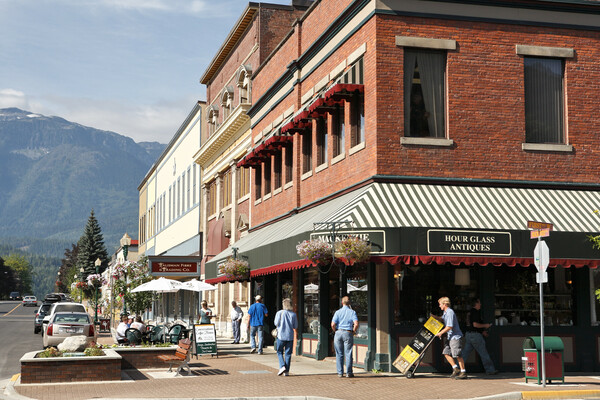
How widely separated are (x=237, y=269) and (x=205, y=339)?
2.74m

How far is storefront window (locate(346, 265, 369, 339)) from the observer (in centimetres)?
1972

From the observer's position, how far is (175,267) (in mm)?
39438

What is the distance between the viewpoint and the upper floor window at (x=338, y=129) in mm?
23125

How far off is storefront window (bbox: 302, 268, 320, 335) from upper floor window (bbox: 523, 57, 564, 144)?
7483 millimetres

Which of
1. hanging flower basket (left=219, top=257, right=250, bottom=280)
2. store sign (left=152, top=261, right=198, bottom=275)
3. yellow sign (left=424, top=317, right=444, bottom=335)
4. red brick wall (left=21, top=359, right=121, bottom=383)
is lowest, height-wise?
red brick wall (left=21, top=359, right=121, bottom=383)

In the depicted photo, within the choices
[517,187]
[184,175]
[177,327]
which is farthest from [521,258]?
[184,175]

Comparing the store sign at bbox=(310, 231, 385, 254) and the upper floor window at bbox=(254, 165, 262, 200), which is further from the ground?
the upper floor window at bbox=(254, 165, 262, 200)

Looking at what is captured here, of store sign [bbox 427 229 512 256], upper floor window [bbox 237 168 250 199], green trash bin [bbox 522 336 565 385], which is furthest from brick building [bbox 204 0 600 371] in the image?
upper floor window [bbox 237 168 250 199]

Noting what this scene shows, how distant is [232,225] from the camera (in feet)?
128

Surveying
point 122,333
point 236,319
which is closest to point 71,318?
point 122,333

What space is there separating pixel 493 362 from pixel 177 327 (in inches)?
471

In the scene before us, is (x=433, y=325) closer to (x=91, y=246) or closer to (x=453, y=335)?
(x=453, y=335)

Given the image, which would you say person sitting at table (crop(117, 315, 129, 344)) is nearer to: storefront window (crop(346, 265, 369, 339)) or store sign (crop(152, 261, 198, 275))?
storefront window (crop(346, 265, 369, 339))

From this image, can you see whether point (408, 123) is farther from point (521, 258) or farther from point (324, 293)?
point (324, 293)
